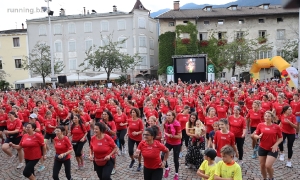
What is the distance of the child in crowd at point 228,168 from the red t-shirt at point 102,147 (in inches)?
92.1

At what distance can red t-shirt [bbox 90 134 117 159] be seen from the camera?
215 inches

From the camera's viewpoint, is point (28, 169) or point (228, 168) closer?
point (228, 168)

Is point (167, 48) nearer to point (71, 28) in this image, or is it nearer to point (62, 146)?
point (71, 28)

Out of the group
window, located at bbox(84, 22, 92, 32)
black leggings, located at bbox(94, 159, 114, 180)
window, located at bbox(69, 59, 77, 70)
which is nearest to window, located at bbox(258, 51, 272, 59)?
window, located at bbox(84, 22, 92, 32)

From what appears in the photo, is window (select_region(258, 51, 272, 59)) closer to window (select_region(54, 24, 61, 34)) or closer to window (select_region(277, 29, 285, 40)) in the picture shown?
window (select_region(277, 29, 285, 40))

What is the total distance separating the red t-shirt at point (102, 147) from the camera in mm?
5465

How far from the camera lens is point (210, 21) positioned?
38.5 m

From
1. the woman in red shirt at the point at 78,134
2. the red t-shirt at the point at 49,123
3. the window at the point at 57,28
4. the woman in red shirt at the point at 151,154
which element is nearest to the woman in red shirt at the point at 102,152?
the woman in red shirt at the point at 151,154

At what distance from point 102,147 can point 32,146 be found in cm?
186

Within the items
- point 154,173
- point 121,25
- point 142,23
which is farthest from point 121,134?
point 142,23

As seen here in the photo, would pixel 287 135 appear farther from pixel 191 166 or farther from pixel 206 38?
pixel 206 38

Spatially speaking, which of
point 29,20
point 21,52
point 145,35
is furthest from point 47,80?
point 145,35

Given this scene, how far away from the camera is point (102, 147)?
547 centimetres

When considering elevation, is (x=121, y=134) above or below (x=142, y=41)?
below
